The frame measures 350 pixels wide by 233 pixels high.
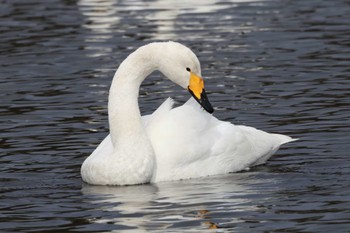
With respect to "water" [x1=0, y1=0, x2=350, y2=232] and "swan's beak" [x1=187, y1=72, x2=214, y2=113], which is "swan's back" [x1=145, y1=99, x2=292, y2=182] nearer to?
"water" [x1=0, y1=0, x2=350, y2=232]

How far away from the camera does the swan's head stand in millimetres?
12344

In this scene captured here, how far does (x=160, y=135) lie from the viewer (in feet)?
41.0

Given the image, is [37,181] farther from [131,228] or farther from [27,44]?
[27,44]

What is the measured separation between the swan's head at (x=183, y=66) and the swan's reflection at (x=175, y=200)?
0.77 meters

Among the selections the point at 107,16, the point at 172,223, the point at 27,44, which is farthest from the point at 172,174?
the point at 107,16

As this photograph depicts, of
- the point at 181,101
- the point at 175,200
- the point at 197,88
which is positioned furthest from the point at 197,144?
the point at 181,101

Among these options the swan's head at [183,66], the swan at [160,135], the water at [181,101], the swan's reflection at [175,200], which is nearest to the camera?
the swan's reflection at [175,200]

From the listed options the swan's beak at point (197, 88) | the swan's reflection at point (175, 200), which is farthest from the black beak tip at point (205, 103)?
the swan's reflection at point (175, 200)

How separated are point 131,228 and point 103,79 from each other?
887 cm

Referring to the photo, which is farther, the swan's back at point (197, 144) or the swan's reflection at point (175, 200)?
the swan's back at point (197, 144)

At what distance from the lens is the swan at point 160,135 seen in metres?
12.2

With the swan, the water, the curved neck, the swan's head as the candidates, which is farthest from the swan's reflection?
the swan's head

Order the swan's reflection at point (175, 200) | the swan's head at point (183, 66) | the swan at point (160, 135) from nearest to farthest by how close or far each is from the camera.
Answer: the swan's reflection at point (175, 200) → the swan at point (160, 135) → the swan's head at point (183, 66)

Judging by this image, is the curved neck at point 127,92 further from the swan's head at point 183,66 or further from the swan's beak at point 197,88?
the swan's beak at point 197,88
